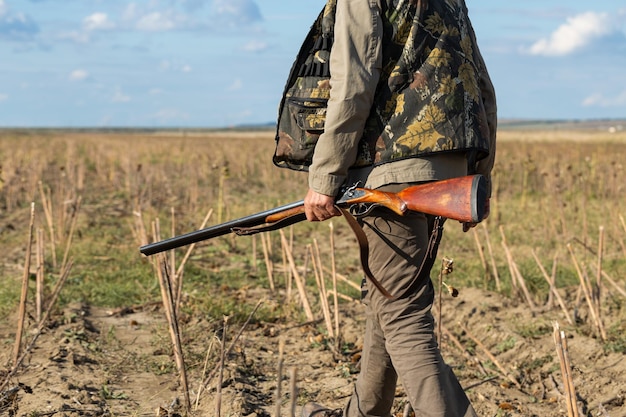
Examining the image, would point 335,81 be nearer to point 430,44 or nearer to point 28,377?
point 430,44

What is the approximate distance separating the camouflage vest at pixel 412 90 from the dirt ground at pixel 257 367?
1129 millimetres

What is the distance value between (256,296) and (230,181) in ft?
26.5

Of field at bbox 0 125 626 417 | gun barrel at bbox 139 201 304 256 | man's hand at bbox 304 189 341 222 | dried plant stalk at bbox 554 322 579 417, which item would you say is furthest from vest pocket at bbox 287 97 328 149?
dried plant stalk at bbox 554 322 579 417

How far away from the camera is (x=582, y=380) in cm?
370

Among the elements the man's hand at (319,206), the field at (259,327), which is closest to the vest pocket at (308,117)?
the man's hand at (319,206)

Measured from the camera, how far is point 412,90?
238 cm

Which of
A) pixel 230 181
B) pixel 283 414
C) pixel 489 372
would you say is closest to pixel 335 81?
pixel 283 414

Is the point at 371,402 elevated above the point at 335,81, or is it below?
below

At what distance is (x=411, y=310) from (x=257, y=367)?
1.54 meters

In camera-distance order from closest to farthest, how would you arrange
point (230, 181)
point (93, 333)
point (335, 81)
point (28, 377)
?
point (335, 81) < point (28, 377) < point (93, 333) < point (230, 181)

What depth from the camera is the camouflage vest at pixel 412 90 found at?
7.77 ft

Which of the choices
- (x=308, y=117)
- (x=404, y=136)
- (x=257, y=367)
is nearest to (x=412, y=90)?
(x=404, y=136)

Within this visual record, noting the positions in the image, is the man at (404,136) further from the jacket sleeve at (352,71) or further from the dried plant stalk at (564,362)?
the dried plant stalk at (564,362)

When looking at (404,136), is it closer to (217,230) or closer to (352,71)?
(352,71)
